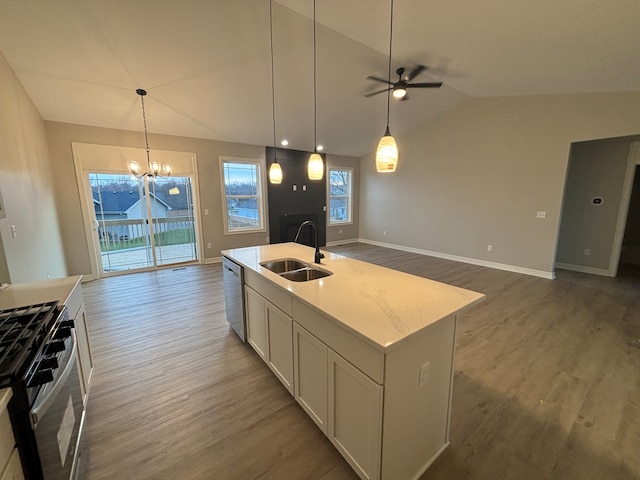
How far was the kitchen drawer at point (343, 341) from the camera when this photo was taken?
1.17m

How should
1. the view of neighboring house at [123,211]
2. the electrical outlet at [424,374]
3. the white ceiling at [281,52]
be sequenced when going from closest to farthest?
the electrical outlet at [424,374] → the white ceiling at [281,52] → the view of neighboring house at [123,211]

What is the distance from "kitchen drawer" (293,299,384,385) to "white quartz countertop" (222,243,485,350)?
0.07m

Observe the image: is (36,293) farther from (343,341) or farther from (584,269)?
(584,269)

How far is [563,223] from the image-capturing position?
17.1 ft

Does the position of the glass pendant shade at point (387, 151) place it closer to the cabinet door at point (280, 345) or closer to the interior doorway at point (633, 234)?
the cabinet door at point (280, 345)

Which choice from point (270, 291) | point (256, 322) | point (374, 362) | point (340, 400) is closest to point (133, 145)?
point (256, 322)

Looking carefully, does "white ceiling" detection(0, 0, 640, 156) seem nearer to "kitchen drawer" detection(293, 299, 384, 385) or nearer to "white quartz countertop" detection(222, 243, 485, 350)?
"white quartz countertop" detection(222, 243, 485, 350)

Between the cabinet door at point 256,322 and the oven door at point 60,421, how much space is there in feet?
3.83

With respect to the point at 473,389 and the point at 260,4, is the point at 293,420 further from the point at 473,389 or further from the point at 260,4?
the point at 260,4

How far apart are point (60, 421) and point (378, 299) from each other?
1.63 meters

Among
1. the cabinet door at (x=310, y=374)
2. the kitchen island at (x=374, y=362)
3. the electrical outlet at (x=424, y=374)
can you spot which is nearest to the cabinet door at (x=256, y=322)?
the kitchen island at (x=374, y=362)

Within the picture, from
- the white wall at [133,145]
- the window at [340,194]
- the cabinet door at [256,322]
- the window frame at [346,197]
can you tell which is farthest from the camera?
the window at [340,194]

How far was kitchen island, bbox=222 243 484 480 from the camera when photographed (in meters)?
1.20

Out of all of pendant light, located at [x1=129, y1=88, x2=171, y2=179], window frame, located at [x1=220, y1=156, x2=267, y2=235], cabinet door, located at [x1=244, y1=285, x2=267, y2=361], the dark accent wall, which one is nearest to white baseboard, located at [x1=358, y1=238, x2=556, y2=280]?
the dark accent wall
